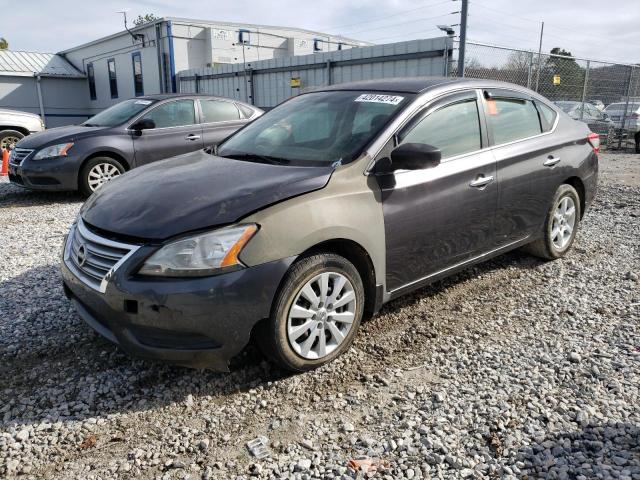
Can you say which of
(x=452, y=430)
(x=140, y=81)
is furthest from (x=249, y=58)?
(x=452, y=430)

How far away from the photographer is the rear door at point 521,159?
407 centimetres

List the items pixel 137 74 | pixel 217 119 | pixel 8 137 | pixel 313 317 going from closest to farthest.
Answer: pixel 313 317
pixel 217 119
pixel 8 137
pixel 137 74

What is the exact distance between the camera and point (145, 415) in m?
2.72

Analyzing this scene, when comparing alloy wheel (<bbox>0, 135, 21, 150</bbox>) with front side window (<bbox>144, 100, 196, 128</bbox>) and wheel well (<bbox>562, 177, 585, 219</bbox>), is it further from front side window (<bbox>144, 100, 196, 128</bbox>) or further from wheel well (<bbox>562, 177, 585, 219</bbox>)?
wheel well (<bbox>562, 177, 585, 219</bbox>)

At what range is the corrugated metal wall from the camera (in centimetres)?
1036

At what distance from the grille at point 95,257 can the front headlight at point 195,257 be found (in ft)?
0.56

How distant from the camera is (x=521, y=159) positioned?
420 centimetres

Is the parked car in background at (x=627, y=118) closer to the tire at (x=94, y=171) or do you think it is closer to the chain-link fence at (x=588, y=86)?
the chain-link fence at (x=588, y=86)

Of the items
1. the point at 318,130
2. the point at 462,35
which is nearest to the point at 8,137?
the point at 462,35

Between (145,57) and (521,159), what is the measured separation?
2145cm

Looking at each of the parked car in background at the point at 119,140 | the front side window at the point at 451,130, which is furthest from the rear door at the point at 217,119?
the front side window at the point at 451,130

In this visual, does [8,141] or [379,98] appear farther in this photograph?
[8,141]

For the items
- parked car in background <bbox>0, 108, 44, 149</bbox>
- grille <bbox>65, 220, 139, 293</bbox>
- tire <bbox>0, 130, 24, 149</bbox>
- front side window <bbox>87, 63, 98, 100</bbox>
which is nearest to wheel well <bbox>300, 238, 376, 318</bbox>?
grille <bbox>65, 220, 139, 293</bbox>

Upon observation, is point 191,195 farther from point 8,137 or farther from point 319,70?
point 319,70
